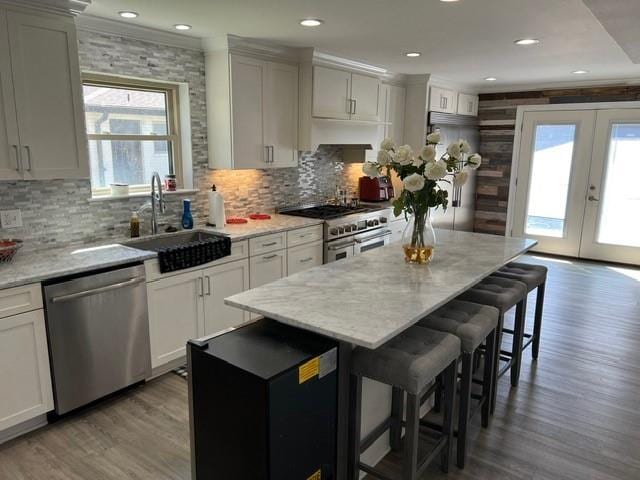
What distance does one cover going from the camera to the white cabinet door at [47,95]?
8.33 feet

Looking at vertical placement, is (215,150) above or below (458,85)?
below

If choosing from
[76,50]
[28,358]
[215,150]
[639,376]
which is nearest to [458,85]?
[215,150]

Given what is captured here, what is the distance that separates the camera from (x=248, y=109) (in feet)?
12.5

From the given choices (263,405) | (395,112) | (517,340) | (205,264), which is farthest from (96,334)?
(395,112)

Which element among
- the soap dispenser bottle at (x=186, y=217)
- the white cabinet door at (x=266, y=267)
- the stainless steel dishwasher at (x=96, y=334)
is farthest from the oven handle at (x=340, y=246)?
the stainless steel dishwasher at (x=96, y=334)

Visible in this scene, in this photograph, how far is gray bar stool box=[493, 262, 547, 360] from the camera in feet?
10.4

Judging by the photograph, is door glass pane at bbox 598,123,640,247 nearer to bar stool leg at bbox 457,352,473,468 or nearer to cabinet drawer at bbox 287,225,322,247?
cabinet drawer at bbox 287,225,322,247

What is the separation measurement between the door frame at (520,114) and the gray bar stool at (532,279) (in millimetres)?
3907

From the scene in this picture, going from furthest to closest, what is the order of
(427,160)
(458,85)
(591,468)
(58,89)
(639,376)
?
(458,85) → (639,376) → (58,89) → (427,160) → (591,468)

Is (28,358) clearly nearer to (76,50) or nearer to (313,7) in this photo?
(76,50)

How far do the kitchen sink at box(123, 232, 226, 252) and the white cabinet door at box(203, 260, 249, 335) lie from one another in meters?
0.28

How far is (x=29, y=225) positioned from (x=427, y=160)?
2458 millimetres

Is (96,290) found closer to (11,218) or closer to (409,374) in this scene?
(11,218)

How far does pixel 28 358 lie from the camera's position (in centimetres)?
243
